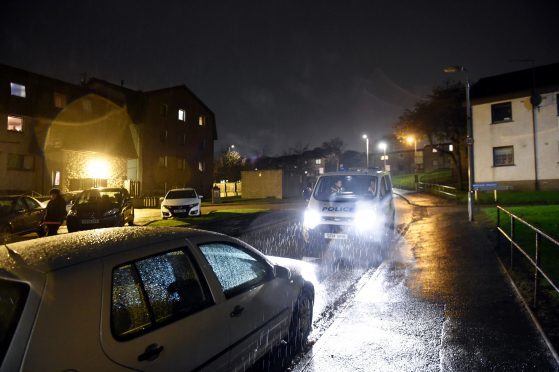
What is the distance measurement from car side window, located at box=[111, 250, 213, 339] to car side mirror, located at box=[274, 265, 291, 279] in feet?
3.77

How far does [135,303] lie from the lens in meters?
2.68

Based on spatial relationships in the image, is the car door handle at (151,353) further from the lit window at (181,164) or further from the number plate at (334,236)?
the lit window at (181,164)

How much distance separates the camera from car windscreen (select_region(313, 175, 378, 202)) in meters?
11.1

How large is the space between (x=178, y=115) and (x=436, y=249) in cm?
3457

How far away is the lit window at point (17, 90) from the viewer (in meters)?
28.9

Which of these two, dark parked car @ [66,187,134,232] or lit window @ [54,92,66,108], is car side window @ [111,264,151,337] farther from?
lit window @ [54,92,66,108]

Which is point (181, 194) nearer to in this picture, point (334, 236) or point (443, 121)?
point (334, 236)

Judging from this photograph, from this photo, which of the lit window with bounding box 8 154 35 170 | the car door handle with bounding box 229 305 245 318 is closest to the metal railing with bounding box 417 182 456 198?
the car door handle with bounding box 229 305 245 318

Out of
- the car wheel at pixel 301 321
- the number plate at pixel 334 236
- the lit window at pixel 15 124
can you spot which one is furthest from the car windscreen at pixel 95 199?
the lit window at pixel 15 124

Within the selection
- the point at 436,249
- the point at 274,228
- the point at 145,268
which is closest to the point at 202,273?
the point at 145,268

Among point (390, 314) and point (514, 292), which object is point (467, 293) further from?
point (390, 314)

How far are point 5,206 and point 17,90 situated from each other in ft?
68.2

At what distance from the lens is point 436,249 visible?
10.6 metres

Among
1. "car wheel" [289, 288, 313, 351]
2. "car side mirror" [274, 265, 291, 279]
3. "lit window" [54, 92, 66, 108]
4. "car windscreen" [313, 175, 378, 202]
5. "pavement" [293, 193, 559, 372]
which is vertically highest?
"lit window" [54, 92, 66, 108]
